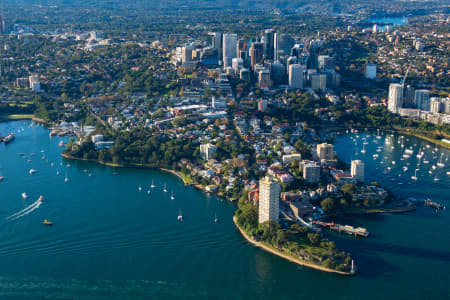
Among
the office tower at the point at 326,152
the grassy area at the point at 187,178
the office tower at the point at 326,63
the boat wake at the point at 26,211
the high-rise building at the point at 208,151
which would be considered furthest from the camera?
the office tower at the point at 326,63

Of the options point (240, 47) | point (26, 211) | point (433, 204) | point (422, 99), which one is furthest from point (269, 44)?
point (26, 211)

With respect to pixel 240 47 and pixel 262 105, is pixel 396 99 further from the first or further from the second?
pixel 240 47

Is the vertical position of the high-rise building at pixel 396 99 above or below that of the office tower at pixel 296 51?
below

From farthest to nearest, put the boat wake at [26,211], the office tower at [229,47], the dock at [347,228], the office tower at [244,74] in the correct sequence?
the office tower at [229,47]
the office tower at [244,74]
the boat wake at [26,211]
the dock at [347,228]

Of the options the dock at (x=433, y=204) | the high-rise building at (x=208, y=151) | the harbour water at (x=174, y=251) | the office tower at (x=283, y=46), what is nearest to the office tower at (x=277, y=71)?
the office tower at (x=283, y=46)

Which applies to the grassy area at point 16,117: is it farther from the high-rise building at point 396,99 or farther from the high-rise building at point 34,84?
the high-rise building at point 396,99

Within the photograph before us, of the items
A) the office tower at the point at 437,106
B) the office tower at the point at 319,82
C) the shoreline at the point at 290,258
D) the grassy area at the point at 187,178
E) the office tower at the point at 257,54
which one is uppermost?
the office tower at the point at 257,54

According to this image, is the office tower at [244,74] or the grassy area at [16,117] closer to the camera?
the grassy area at [16,117]
